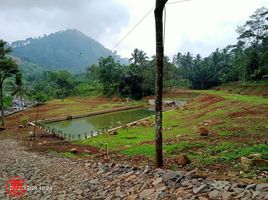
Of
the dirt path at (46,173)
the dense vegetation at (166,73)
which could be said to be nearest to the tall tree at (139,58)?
the dense vegetation at (166,73)

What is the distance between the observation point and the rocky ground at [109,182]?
22.7 feet

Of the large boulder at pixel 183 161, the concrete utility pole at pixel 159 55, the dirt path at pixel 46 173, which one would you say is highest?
the concrete utility pole at pixel 159 55

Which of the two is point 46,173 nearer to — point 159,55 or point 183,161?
point 183,161

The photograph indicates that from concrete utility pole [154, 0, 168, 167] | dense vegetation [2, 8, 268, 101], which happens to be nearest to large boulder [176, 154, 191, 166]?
concrete utility pole [154, 0, 168, 167]

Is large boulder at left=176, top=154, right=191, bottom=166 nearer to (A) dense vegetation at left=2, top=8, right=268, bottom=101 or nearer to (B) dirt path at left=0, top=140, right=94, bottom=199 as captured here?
(B) dirt path at left=0, top=140, right=94, bottom=199

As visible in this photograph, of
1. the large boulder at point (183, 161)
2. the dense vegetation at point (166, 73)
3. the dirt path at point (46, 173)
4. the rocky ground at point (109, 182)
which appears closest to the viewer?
the rocky ground at point (109, 182)

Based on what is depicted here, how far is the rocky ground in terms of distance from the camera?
6.92 metres

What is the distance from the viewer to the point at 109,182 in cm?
1051

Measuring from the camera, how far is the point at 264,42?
58875mm

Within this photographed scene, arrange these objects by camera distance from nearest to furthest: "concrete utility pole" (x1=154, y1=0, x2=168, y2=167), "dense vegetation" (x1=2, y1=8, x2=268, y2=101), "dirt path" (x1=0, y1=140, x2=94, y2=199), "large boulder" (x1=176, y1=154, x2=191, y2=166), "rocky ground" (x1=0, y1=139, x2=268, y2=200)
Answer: "rocky ground" (x1=0, y1=139, x2=268, y2=200) < "concrete utility pole" (x1=154, y1=0, x2=168, y2=167) < "large boulder" (x1=176, y1=154, x2=191, y2=166) < "dirt path" (x1=0, y1=140, x2=94, y2=199) < "dense vegetation" (x1=2, y1=8, x2=268, y2=101)

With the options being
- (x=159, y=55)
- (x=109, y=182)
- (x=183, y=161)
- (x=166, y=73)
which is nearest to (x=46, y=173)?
(x=109, y=182)

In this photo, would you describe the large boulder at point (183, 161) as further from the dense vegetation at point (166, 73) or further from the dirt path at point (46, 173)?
the dense vegetation at point (166, 73)

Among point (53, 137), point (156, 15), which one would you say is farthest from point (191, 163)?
point (53, 137)

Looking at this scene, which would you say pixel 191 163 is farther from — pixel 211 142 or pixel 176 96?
pixel 176 96
